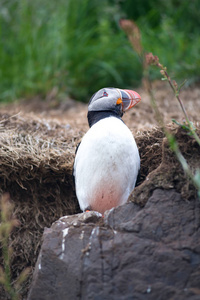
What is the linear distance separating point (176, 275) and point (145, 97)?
4.60 m

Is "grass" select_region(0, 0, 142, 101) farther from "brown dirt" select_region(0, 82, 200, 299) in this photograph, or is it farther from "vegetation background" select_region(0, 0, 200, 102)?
"brown dirt" select_region(0, 82, 200, 299)

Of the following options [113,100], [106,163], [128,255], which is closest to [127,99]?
[113,100]

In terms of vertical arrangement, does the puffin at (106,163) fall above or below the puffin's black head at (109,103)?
below

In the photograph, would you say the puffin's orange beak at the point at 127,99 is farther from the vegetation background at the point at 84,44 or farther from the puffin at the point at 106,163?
the vegetation background at the point at 84,44

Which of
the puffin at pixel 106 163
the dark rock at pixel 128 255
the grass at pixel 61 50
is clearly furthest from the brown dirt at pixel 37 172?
the grass at pixel 61 50

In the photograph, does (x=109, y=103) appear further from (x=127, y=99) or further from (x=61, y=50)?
(x=61, y=50)

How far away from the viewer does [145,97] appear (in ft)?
22.1

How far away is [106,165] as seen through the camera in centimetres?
312

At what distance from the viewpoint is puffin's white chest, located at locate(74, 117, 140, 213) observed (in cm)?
312

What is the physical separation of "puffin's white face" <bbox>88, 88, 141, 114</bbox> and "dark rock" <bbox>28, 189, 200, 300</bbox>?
100 cm

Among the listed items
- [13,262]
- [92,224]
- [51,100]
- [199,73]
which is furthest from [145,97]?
[92,224]

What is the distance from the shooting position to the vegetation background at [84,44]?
7.46 metres

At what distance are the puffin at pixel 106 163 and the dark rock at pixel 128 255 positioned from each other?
43 cm

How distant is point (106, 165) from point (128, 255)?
789 mm
